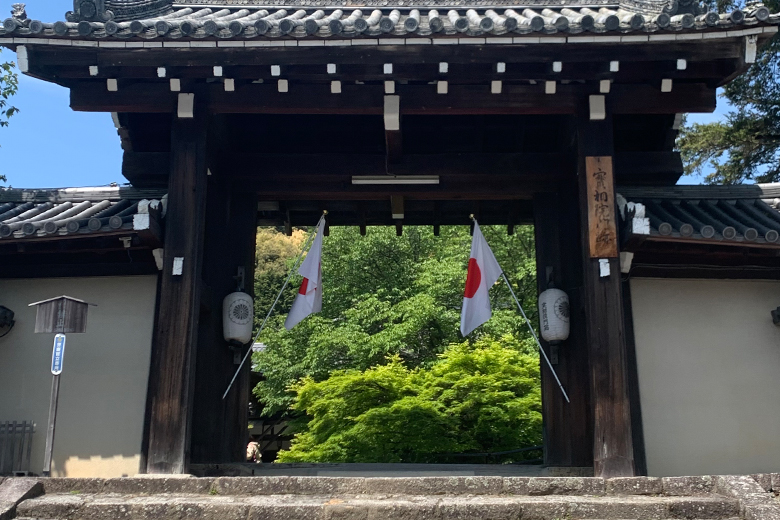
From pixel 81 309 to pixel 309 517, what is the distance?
3147 mm

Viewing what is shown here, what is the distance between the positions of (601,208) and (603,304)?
965mm

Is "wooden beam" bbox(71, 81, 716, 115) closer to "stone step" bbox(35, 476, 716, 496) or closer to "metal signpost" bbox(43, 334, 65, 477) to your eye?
"metal signpost" bbox(43, 334, 65, 477)

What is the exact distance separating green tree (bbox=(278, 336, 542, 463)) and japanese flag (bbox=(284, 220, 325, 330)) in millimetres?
5693

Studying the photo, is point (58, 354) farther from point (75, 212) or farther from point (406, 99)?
point (406, 99)

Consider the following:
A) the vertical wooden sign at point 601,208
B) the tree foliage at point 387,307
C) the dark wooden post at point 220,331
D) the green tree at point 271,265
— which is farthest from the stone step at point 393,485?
the green tree at point 271,265

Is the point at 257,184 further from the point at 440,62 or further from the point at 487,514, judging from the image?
the point at 487,514

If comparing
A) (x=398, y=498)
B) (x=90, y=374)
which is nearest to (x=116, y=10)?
(x=90, y=374)

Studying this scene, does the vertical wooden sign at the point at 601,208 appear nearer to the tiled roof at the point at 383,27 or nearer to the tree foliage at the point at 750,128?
the tiled roof at the point at 383,27

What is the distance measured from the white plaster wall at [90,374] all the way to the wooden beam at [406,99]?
1.96m

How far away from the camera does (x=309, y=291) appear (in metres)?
8.95

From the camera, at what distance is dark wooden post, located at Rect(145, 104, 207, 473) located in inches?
269

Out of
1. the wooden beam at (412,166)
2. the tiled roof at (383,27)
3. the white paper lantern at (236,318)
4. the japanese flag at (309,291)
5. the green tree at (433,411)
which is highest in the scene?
the tiled roof at (383,27)

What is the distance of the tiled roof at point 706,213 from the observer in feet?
24.2

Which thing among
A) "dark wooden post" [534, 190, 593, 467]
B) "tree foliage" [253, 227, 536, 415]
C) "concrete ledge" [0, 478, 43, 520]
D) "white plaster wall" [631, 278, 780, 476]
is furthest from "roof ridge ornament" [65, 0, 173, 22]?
"tree foliage" [253, 227, 536, 415]
